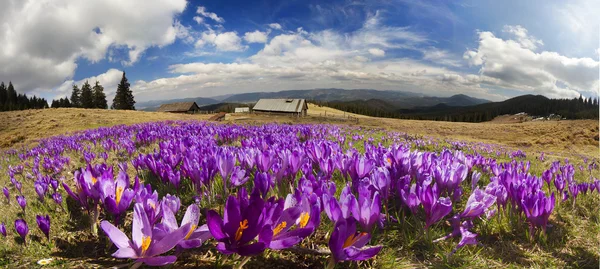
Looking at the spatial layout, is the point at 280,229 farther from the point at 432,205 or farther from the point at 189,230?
the point at 432,205

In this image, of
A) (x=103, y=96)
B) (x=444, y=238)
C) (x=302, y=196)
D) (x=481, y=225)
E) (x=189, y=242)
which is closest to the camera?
(x=189, y=242)

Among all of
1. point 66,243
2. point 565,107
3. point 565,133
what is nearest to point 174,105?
point 565,133

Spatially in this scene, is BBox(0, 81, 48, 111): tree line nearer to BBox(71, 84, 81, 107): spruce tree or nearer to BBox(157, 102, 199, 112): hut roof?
BBox(71, 84, 81, 107): spruce tree

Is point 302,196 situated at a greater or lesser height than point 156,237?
greater

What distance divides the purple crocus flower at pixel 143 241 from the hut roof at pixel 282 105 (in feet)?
240

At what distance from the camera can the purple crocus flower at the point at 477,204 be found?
1.89 m

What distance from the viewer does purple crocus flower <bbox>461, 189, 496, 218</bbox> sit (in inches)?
74.2

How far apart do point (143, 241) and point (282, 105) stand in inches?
3011

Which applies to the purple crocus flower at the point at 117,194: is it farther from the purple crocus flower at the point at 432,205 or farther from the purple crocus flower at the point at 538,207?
the purple crocus flower at the point at 538,207

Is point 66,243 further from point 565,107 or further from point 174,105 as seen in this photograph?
point 565,107

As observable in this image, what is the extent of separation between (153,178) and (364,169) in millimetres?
2314

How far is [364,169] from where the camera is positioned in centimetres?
255

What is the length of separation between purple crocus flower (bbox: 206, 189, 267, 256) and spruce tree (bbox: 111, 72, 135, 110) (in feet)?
301

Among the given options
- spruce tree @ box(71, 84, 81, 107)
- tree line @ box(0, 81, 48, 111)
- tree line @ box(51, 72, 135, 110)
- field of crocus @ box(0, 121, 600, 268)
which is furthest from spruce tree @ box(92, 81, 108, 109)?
field of crocus @ box(0, 121, 600, 268)
